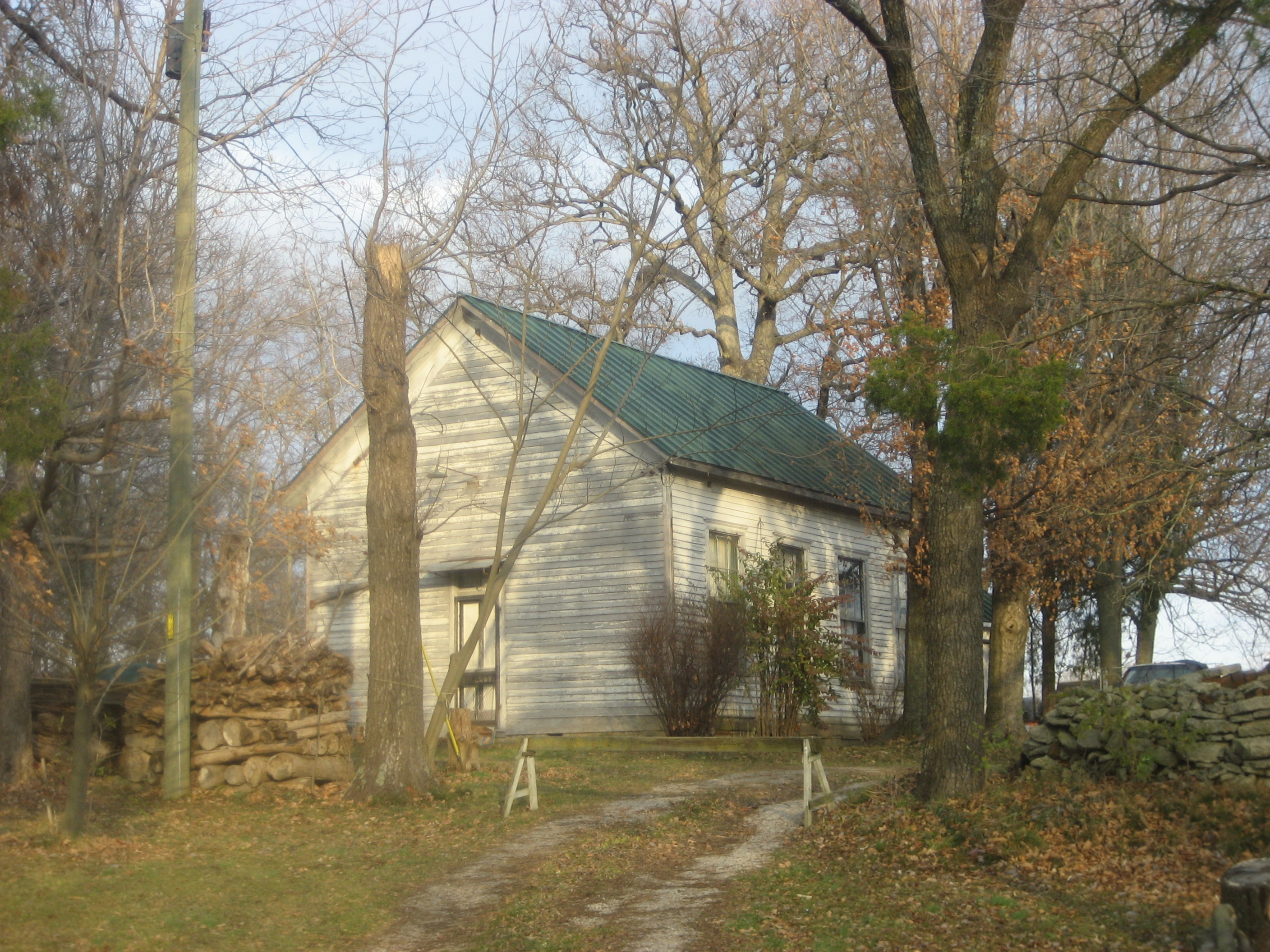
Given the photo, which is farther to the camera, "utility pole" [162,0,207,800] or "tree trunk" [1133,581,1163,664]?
"tree trunk" [1133,581,1163,664]

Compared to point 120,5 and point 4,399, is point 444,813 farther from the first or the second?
point 120,5

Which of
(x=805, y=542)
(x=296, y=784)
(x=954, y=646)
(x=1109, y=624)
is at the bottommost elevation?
(x=296, y=784)

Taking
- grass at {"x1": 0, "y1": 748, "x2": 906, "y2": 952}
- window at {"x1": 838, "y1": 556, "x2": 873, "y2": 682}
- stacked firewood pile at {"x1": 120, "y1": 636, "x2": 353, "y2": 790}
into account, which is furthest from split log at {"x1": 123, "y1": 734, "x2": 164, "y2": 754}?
window at {"x1": 838, "y1": 556, "x2": 873, "y2": 682}

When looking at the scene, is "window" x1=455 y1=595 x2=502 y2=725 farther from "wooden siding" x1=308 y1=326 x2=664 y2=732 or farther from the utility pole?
the utility pole

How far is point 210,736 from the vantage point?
1315cm

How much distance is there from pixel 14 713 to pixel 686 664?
8639 mm

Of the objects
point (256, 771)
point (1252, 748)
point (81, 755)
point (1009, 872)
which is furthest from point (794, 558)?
point (81, 755)

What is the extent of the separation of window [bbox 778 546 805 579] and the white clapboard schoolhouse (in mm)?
40

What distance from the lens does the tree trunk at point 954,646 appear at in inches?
A: 428

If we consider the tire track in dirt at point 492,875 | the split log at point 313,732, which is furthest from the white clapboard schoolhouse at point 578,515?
the tire track in dirt at point 492,875

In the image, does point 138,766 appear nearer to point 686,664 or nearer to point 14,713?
point 14,713

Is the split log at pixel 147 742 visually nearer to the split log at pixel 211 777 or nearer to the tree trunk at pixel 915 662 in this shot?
the split log at pixel 211 777

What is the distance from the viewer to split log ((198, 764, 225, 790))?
513 inches

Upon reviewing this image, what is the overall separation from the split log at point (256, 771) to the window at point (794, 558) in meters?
10.3
